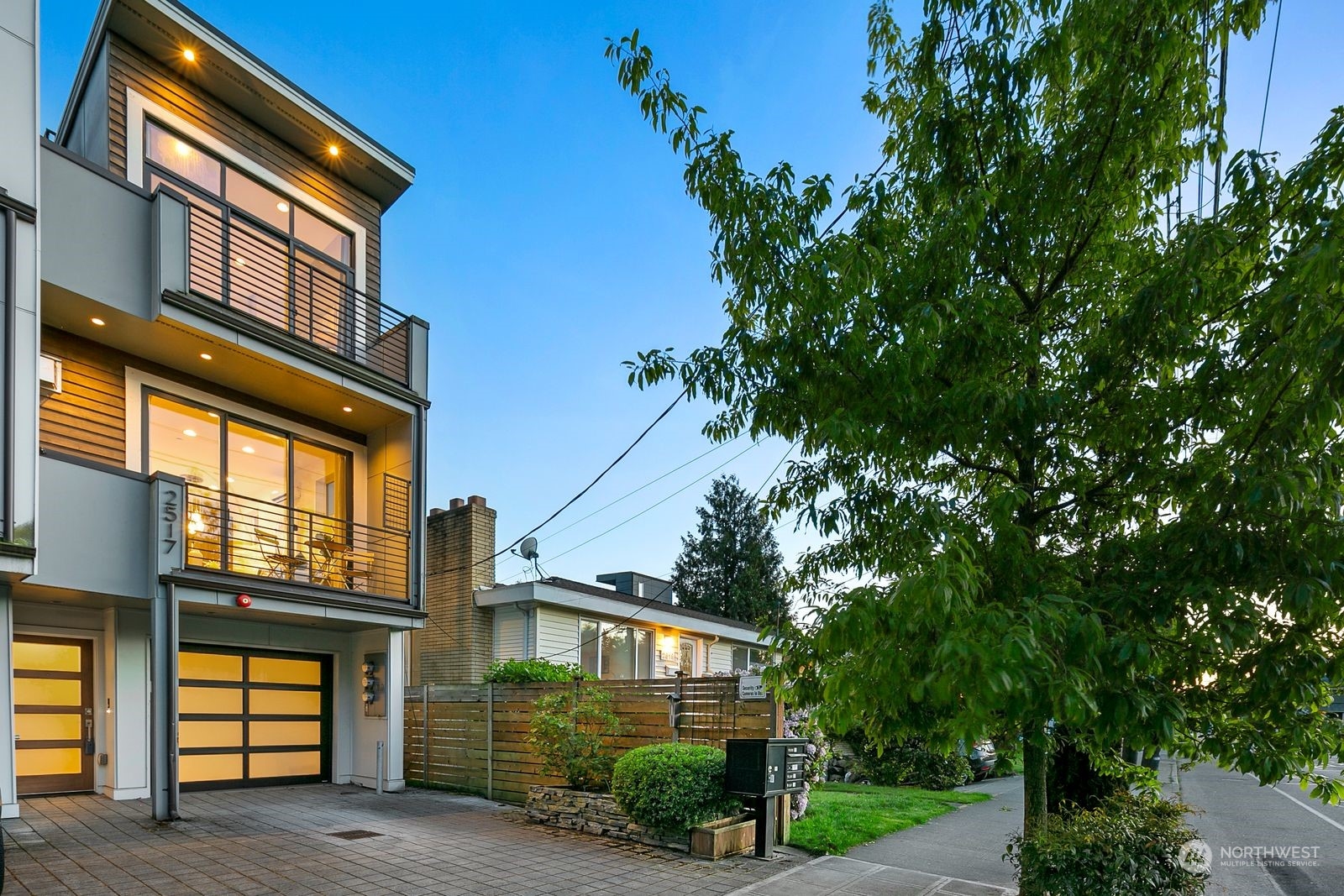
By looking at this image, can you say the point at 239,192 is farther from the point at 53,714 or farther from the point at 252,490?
the point at 53,714

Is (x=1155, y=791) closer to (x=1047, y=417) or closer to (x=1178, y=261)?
(x=1047, y=417)

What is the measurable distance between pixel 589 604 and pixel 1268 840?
13.5 metres

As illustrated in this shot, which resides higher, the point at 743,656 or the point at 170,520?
the point at 170,520

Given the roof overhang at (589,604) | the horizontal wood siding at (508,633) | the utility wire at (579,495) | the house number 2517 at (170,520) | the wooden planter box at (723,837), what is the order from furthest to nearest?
the horizontal wood siding at (508,633)
the roof overhang at (589,604)
the utility wire at (579,495)
the house number 2517 at (170,520)
the wooden planter box at (723,837)

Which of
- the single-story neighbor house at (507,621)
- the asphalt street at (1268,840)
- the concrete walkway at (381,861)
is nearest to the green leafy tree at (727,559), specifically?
the single-story neighbor house at (507,621)

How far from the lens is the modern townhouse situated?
930 cm

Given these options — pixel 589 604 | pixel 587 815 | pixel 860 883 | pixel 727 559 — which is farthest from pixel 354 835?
pixel 727 559

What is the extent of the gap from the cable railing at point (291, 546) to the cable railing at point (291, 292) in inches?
103

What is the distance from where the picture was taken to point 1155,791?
21.5 ft

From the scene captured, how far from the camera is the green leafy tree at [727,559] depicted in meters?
43.1

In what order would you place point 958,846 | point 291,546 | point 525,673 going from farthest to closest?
point 525,673 < point 291,546 < point 958,846

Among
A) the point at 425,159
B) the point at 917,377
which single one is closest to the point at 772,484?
the point at 917,377

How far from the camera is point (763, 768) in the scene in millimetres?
8758

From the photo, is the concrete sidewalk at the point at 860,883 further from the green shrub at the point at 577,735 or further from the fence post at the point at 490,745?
the fence post at the point at 490,745
